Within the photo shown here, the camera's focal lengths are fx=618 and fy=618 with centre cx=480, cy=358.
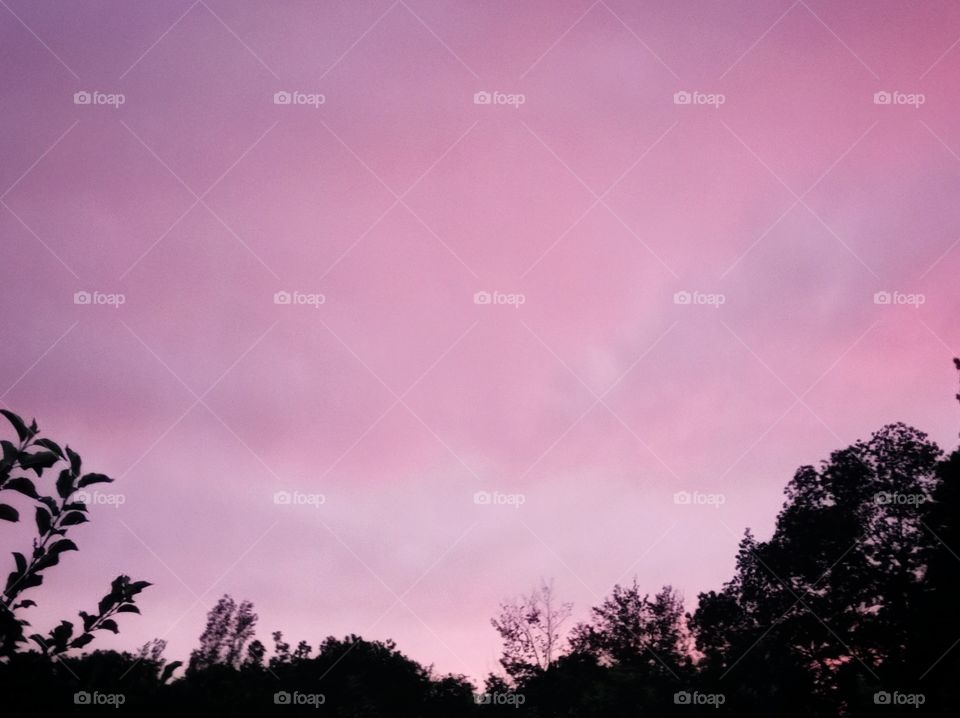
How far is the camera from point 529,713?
145 feet

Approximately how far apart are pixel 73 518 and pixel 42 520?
0.13 meters

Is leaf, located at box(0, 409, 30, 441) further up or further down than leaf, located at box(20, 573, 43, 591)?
further up

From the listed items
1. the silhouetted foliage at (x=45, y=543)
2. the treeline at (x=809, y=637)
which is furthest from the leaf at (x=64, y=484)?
the treeline at (x=809, y=637)

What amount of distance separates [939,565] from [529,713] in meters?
28.5

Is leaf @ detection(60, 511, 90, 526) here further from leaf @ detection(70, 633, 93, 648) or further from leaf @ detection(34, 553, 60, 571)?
leaf @ detection(70, 633, 93, 648)

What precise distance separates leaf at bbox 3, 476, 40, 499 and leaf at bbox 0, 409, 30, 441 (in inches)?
7.8

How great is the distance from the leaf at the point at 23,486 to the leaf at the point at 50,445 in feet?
0.55

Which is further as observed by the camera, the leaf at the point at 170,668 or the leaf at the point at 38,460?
the leaf at the point at 170,668

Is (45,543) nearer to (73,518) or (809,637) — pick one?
(73,518)

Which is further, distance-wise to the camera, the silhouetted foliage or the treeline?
the treeline

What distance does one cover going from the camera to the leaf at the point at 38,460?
2.99m

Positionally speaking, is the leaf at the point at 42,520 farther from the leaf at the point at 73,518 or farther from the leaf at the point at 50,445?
the leaf at the point at 50,445

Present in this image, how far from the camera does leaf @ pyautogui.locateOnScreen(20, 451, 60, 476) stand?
2.99m

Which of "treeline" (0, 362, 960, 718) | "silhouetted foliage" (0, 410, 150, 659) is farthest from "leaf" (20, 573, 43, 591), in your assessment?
"treeline" (0, 362, 960, 718)
